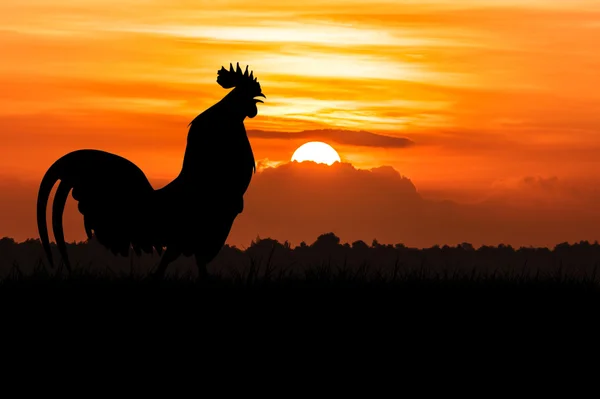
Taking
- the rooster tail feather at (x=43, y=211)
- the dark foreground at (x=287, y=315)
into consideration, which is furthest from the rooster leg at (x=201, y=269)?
the rooster tail feather at (x=43, y=211)

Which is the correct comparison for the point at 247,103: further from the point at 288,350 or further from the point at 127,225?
the point at 288,350

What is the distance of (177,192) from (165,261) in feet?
2.57

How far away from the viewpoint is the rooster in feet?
29.6

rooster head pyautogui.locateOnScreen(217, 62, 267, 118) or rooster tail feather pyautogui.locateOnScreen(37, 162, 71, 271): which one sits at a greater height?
rooster head pyautogui.locateOnScreen(217, 62, 267, 118)

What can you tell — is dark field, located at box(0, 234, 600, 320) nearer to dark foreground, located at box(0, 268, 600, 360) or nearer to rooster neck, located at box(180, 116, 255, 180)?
dark foreground, located at box(0, 268, 600, 360)

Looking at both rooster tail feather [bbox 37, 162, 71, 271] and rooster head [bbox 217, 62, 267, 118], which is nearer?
rooster tail feather [bbox 37, 162, 71, 271]

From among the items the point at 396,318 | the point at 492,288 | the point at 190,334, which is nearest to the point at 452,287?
the point at 492,288

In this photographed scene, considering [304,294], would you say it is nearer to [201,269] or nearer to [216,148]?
[201,269]

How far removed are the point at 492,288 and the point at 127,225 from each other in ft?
12.7

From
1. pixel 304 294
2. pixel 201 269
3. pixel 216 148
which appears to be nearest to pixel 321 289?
pixel 304 294

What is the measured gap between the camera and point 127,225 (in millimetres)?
9734

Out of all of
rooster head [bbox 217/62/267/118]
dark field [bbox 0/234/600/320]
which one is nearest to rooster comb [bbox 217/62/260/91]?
rooster head [bbox 217/62/267/118]

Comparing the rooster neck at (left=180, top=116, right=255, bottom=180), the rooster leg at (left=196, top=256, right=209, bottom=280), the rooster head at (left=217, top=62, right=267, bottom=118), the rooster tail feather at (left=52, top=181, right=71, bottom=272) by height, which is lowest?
the rooster leg at (left=196, top=256, right=209, bottom=280)

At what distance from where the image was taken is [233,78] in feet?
31.9
